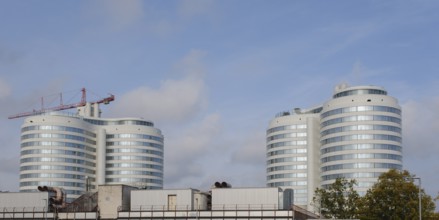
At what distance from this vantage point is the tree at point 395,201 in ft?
381

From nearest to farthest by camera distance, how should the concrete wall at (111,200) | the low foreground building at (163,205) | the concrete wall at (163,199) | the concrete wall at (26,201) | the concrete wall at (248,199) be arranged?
the low foreground building at (163,205), the concrete wall at (248,199), the concrete wall at (163,199), the concrete wall at (111,200), the concrete wall at (26,201)

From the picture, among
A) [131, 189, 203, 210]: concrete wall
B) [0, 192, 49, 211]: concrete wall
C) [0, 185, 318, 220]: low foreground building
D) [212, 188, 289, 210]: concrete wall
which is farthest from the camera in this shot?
[0, 192, 49, 211]: concrete wall

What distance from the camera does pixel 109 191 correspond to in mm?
117625

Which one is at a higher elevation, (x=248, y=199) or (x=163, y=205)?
(x=248, y=199)

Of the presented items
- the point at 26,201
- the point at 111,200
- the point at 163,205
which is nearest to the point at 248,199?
the point at 163,205

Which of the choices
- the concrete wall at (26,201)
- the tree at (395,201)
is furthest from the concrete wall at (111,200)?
the tree at (395,201)

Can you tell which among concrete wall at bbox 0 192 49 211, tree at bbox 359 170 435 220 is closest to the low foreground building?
concrete wall at bbox 0 192 49 211

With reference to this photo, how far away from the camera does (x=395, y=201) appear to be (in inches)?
4653

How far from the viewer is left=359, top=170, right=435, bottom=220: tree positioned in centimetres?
11600

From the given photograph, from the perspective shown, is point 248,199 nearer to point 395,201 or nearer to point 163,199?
point 163,199

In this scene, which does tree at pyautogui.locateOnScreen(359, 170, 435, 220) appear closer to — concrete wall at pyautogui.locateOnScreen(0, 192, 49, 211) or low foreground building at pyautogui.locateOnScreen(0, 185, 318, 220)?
low foreground building at pyautogui.locateOnScreen(0, 185, 318, 220)

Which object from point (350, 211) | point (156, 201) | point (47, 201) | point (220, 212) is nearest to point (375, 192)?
point (350, 211)

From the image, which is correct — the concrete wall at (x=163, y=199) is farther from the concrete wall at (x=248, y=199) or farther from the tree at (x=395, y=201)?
the tree at (x=395, y=201)

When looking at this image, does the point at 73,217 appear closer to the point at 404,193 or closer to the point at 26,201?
the point at 26,201
